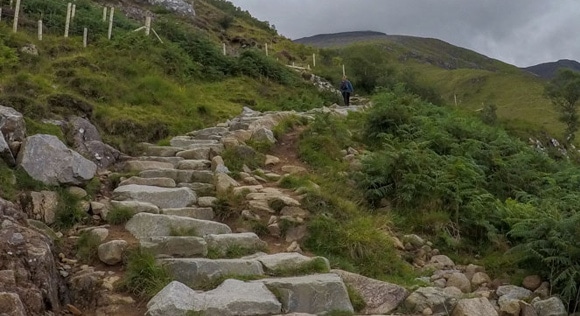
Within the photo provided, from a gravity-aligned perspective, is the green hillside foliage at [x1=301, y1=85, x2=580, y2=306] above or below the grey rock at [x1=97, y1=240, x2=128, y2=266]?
above

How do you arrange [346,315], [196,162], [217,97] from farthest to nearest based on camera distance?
1. [217,97]
2. [196,162]
3. [346,315]

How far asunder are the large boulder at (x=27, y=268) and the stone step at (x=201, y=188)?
2819mm

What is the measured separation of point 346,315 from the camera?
571 centimetres

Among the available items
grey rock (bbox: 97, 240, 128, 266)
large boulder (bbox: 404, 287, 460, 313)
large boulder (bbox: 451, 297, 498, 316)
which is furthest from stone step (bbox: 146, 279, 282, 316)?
large boulder (bbox: 451, 297, 498, 316)

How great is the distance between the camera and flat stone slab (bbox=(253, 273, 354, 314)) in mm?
5770

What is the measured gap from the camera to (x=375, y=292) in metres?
6.27

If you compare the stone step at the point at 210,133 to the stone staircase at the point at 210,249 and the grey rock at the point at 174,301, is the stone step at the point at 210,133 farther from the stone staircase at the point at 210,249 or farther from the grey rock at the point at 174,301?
the grey rock at the point at 174,301

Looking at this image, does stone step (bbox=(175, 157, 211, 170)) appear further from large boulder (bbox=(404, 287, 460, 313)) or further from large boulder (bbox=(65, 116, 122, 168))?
large boulder (bbox=(404, 287, 460, 313))

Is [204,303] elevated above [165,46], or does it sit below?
below

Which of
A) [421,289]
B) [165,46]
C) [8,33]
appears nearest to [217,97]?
[165,46]

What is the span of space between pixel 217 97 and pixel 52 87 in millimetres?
6646

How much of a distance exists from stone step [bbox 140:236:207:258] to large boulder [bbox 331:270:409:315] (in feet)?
4.99

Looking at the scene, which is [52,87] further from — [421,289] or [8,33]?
[421,289]

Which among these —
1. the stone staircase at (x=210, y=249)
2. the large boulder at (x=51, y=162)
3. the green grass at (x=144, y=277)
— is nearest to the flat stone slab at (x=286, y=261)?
the stone staircase at (x=210, y=249)
